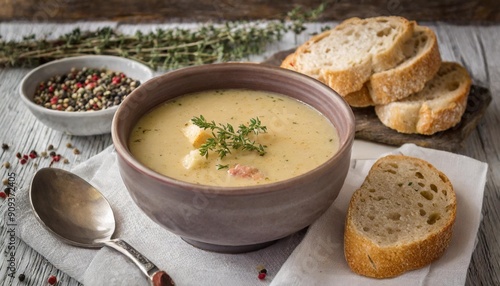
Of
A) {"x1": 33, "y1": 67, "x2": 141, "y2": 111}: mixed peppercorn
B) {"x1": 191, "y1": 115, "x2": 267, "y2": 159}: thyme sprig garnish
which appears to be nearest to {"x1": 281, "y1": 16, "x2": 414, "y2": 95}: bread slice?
{"x1": 33, "y1": 67, "x2": 141, "y2": 111}: mixed peppercorn

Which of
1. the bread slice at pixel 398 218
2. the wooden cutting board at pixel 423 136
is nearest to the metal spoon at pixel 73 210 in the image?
the bread slice at pixel 398 218

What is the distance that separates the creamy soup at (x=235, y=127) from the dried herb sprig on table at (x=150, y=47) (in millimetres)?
1412

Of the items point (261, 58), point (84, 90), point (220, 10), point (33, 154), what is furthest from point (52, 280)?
point (220, 10)

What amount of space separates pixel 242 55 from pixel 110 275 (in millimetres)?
2248

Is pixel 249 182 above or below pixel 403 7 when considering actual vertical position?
→ above

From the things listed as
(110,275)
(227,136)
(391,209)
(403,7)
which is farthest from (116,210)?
(403,7)

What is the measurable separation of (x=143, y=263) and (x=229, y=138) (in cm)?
56

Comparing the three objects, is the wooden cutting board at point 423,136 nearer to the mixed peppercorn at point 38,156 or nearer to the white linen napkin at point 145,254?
the white linen napkin at point 145,254

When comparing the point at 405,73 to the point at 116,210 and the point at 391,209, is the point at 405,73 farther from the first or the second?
the point at 116,210

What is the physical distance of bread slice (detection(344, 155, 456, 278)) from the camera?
223 centimetres

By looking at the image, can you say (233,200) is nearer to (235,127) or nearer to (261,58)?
(235,127)

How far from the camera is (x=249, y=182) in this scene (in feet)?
7.13

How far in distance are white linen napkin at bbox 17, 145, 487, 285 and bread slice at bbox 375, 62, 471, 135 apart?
1.98 ft

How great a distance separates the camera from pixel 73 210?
8.29 feet
